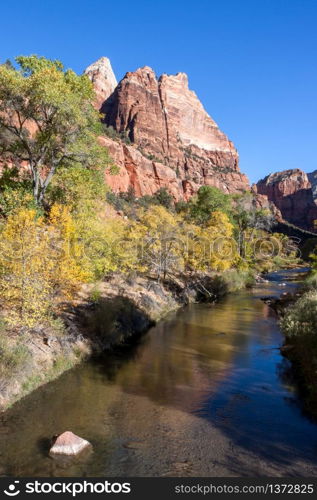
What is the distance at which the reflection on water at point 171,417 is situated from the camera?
408 inches

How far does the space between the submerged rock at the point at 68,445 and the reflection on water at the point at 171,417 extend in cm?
38

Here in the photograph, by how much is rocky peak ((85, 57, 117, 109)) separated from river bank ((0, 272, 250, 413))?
138054 millimetres

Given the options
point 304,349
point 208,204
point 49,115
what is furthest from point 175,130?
point 304,349

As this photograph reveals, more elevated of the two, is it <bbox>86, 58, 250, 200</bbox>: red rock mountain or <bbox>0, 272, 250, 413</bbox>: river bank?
Result: <bbox>86, 58, 250, 200</bbox>: red rock mountain

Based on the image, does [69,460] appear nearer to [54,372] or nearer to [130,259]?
[54,372]

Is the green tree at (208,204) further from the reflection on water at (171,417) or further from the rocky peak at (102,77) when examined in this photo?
the rocky peak at (102,77)

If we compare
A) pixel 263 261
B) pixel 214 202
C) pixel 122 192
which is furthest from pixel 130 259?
pixel 122 192

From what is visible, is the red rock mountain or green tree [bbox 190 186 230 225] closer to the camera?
green tree [bbox 190 186 230 225]

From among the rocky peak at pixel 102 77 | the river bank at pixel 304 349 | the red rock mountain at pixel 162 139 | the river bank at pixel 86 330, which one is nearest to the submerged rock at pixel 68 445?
the river bank at pixel 86 330

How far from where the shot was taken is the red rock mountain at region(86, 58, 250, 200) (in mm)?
102688

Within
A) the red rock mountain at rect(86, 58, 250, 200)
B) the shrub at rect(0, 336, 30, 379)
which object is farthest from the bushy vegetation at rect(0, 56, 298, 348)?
the red rock mountain at rect(86, 58, 250, 200)

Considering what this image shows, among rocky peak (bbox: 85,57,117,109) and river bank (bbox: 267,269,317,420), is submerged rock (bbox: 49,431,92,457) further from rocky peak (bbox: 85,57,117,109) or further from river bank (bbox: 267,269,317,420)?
rocky peak (bbox: 85,57,117,109)

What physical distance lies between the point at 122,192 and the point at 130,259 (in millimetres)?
61970

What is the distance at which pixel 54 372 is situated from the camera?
16734 millimetres
